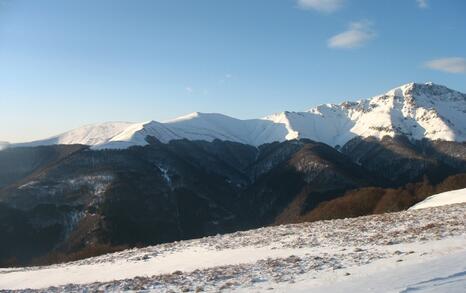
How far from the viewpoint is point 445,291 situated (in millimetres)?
13375

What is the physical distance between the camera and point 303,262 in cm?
1973

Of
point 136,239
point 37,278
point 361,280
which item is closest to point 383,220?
point 361,280

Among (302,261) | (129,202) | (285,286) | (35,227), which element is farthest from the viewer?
(129,202)

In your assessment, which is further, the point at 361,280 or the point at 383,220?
the point at 383,220

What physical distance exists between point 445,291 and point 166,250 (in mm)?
18003

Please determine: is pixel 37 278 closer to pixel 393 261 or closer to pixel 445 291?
pixel 393 261

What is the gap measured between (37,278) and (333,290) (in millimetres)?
18491

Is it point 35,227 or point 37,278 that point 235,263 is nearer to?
point 37,278

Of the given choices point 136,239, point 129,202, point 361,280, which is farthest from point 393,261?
point 129,202

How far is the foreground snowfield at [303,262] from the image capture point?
15852 millimetres

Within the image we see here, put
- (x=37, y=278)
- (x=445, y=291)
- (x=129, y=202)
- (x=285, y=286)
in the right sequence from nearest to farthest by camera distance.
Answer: (x=445, y=291), (x=285, y=286), (x=37, y=278), (x=129, y=202)

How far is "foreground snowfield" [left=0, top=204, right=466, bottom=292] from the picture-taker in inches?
624

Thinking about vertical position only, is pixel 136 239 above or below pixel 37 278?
Result: below

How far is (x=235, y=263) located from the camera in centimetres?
2200
